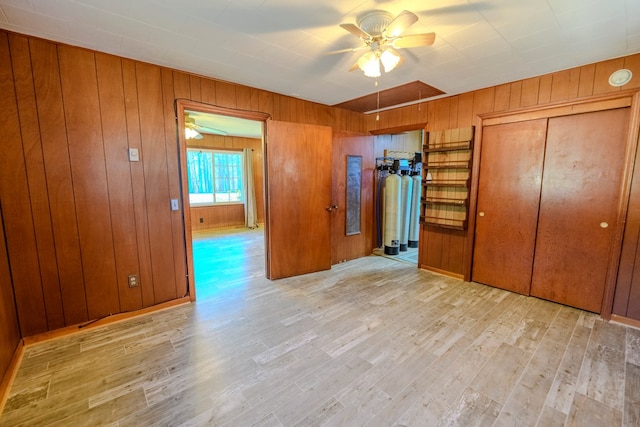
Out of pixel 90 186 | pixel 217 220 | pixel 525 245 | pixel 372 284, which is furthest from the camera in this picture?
pixel 217 220

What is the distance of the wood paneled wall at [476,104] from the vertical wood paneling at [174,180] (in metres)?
2.96

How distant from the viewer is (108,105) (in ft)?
7.84

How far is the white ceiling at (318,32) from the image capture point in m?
1.71

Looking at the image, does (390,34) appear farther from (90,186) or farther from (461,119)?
(90,186)

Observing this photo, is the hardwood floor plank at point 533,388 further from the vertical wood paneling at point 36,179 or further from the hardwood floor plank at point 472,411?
the vertical wood paneling at point 36,179

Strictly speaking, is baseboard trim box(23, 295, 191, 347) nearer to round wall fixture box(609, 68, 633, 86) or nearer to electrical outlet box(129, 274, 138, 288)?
electrical outlet box(129, 274, 138, 288)

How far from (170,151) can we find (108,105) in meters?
0.59

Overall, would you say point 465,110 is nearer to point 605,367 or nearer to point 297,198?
point 297,198

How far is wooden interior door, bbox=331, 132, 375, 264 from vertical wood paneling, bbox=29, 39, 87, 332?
2.97m

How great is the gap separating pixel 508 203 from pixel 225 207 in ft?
20.8

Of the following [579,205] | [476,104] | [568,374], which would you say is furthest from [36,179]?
[579,205]

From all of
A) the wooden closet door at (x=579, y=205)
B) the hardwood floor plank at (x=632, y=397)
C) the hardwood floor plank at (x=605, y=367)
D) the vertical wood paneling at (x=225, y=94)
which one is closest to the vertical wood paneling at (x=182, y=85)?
the vertical wood paneling at (x=225, y=94)

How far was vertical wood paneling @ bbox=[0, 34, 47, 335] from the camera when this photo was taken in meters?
2.02

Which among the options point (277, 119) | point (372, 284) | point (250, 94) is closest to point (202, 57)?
point (250, 94)
